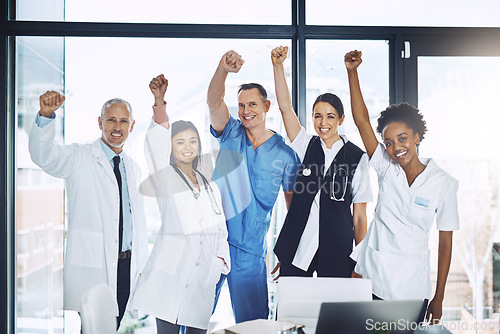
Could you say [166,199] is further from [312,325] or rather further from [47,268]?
[312,325]

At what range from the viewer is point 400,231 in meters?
2.97

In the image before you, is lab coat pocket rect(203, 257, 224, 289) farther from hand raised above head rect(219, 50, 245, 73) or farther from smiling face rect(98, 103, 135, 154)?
hand raised above head rect(219, 50, 245, 73)

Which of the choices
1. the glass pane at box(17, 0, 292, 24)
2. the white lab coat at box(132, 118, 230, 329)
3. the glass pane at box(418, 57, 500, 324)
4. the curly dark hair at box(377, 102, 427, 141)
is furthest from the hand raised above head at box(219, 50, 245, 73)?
the glass pane at box(418, 57, 500, 324)

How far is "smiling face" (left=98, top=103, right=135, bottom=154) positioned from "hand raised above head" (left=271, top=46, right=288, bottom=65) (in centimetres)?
105

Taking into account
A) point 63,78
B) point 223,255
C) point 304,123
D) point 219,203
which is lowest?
point 223,255

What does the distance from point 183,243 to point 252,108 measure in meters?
1.01

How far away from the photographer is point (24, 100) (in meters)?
3.05

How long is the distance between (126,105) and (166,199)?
2.28ft

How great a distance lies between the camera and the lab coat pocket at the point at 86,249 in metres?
2.90

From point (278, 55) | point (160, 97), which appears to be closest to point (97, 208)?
point (160, 97)

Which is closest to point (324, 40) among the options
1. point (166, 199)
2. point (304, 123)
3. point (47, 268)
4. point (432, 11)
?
point (304, 123)

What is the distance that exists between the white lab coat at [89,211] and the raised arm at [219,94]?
0.63 m

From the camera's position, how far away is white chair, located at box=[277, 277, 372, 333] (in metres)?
2.38

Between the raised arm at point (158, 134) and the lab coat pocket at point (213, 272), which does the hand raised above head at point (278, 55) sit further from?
the lab coat pocket at point (213, 272)
